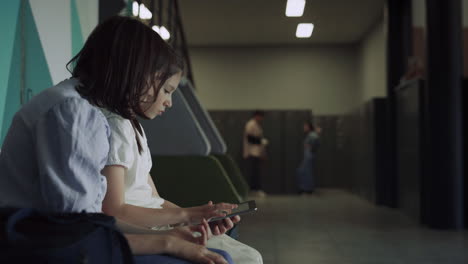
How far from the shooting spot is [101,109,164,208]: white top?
1.20 meters

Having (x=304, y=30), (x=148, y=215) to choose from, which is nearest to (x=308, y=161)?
(x=304, y=30)

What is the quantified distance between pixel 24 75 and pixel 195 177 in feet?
3.15

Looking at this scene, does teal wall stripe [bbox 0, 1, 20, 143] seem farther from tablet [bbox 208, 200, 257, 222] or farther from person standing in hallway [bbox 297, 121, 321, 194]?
person standing in hallway [bbox 297, 121, 321, 194]

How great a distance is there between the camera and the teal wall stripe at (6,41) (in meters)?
1.90

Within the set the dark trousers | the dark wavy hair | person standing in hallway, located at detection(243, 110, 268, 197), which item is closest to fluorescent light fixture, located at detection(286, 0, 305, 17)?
person standing in hallway, located at detection(243, 110, 268, 197)

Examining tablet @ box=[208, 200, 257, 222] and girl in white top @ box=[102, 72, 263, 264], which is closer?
girl in white top @ box=[102, 72, 263, 264]

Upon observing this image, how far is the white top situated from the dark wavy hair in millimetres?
131

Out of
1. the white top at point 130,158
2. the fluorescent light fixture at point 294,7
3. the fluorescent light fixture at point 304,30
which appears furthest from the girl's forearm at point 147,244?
the fluorescent light fixture at point 304,30

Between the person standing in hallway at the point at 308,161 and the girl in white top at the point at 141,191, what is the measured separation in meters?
7.88

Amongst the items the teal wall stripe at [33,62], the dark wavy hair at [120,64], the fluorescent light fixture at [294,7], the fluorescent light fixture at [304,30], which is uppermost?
the fluorescent light fixture at [304,30]

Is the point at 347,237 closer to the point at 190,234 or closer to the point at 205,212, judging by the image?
the point at 205,212

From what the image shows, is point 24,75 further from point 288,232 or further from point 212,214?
point 288,232

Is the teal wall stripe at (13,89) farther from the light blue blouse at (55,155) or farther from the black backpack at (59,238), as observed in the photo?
the black backpack at (59,238)

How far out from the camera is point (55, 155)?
0.88 m
